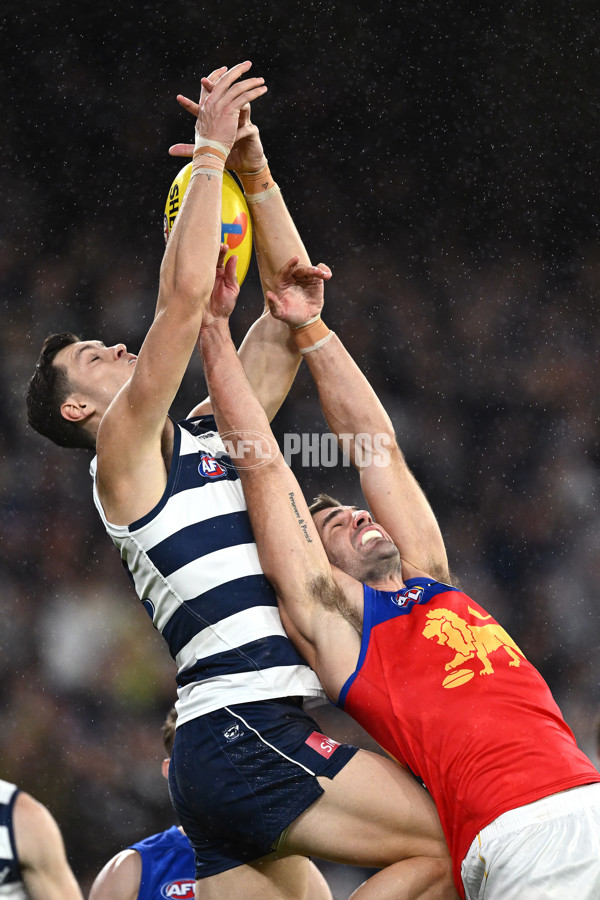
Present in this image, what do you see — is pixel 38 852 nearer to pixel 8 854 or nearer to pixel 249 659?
pixel 8 854

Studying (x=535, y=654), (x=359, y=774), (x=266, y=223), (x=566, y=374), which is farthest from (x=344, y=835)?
(x=566, y=374)

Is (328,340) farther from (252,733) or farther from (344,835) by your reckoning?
(344,835)

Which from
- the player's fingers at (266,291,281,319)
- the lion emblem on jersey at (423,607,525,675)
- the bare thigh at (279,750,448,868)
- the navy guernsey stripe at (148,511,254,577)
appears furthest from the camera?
the player's fingers at (266,291,281,319)

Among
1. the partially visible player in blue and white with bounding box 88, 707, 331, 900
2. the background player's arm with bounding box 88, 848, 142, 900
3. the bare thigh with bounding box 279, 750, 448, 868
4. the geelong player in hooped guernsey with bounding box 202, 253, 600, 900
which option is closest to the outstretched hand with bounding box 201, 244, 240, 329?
the geelong player in hooped guernsey with bounding box 202, 253, 600, 900

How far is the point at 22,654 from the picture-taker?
6207mm

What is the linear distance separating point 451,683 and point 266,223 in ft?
5.80

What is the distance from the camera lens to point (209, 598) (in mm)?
2744

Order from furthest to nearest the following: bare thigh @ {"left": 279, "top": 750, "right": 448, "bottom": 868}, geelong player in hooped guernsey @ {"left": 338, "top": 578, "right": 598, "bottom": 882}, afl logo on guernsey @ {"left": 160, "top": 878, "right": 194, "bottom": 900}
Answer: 1. afl logo on guernsey @ {"left": 160, "top": 878, "right": 194, "bottom": 900}
2. bare thigh @ {"left": 279, "top": 750, "right": 448, "bottom": 868}
3. geelong player in hooped guernsey @ {"left": 338, "top": 578, "right": 598, "bottom": 882}

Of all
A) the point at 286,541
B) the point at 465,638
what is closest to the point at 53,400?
the point at 286,541

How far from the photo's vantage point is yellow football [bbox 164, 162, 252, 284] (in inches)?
122

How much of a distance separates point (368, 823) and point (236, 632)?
2.15 ft

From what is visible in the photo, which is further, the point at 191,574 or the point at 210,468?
the point at 210,468

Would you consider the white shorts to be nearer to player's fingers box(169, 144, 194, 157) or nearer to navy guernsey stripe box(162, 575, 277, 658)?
navy guernsey stripe box(162, 575, 277, 658)

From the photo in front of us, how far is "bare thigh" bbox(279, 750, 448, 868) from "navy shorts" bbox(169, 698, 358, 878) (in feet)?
0.14
